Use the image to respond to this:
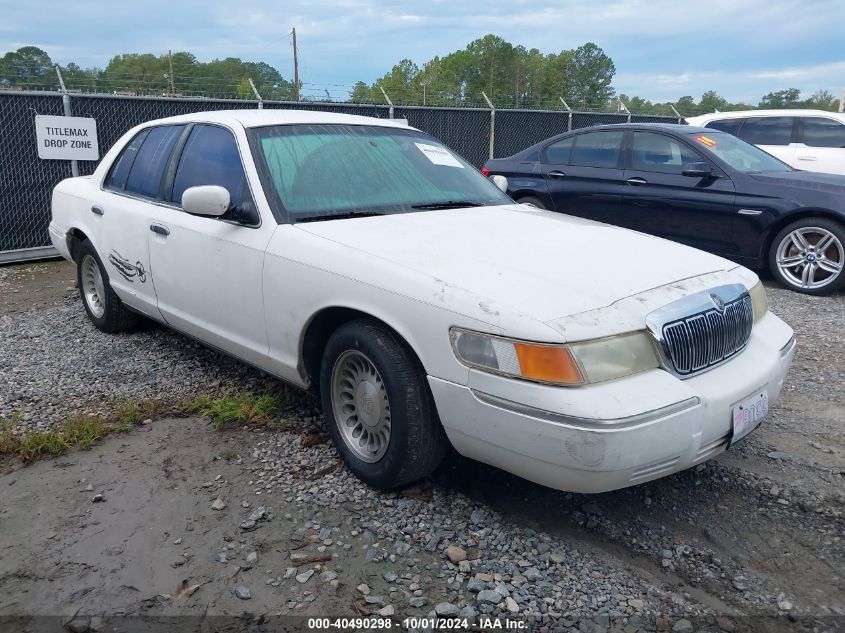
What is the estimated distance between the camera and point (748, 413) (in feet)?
9.33

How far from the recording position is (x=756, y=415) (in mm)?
2908

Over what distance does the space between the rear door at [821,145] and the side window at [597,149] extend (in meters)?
3.76

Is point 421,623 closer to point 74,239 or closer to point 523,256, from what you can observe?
point 523,256

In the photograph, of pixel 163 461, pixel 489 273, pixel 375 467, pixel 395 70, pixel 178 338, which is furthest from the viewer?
pixel 395 70

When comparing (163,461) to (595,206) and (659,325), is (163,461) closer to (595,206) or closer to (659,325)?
(659,325)

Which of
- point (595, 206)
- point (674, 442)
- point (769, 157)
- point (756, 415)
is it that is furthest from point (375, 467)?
point (769, 157)

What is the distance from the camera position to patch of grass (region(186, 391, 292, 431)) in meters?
3.87

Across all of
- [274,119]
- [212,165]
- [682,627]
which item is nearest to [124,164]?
[212,165]

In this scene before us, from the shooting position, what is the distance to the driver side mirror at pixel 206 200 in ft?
11.3

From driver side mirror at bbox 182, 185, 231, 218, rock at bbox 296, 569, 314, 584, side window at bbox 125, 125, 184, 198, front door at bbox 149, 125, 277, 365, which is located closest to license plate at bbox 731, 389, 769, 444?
rock at bbox 296, 569, 314, 584

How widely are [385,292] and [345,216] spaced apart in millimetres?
803

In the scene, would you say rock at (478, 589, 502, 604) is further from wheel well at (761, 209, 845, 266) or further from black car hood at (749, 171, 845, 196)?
black car hood at (749, 171, 845, 196)

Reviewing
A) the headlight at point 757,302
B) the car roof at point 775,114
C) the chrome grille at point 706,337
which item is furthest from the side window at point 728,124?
the chrome grille at point 706,337

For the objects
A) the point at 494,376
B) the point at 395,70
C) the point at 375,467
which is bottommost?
the point at 375,467
